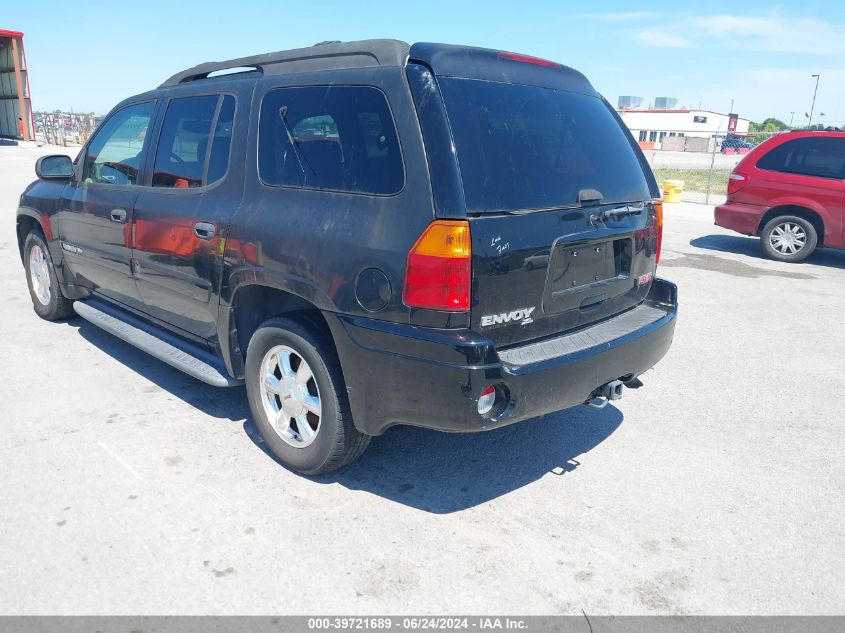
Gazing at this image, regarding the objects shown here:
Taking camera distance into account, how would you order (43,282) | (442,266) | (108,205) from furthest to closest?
1. (43,282)
2. (108,205)
3. (442,266)

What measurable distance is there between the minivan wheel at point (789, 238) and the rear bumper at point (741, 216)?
17 cm

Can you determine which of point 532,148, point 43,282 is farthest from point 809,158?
point 43,282

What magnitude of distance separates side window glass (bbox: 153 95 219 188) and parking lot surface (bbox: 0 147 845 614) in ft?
4.57

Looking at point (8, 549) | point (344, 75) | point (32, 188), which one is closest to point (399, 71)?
point (344, 75)

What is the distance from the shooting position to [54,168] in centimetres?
501

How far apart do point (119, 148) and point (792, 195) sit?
8.63 meters

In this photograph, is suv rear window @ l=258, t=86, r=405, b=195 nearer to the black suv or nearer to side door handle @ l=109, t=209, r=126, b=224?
the black suv

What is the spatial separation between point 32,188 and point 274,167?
11.4 ft

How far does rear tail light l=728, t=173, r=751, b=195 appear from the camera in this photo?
9.78 m

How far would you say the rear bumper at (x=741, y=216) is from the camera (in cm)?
978

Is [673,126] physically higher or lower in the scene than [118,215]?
higher

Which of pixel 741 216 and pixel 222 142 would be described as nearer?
pixel 222 142

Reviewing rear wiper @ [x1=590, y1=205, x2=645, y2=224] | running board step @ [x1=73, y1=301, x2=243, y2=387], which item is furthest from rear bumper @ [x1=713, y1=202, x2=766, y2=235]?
running board step @ [x1=73, y1=301, x2=243, y2=387]

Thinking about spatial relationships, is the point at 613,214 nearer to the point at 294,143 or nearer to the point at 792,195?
the point at 294,143
